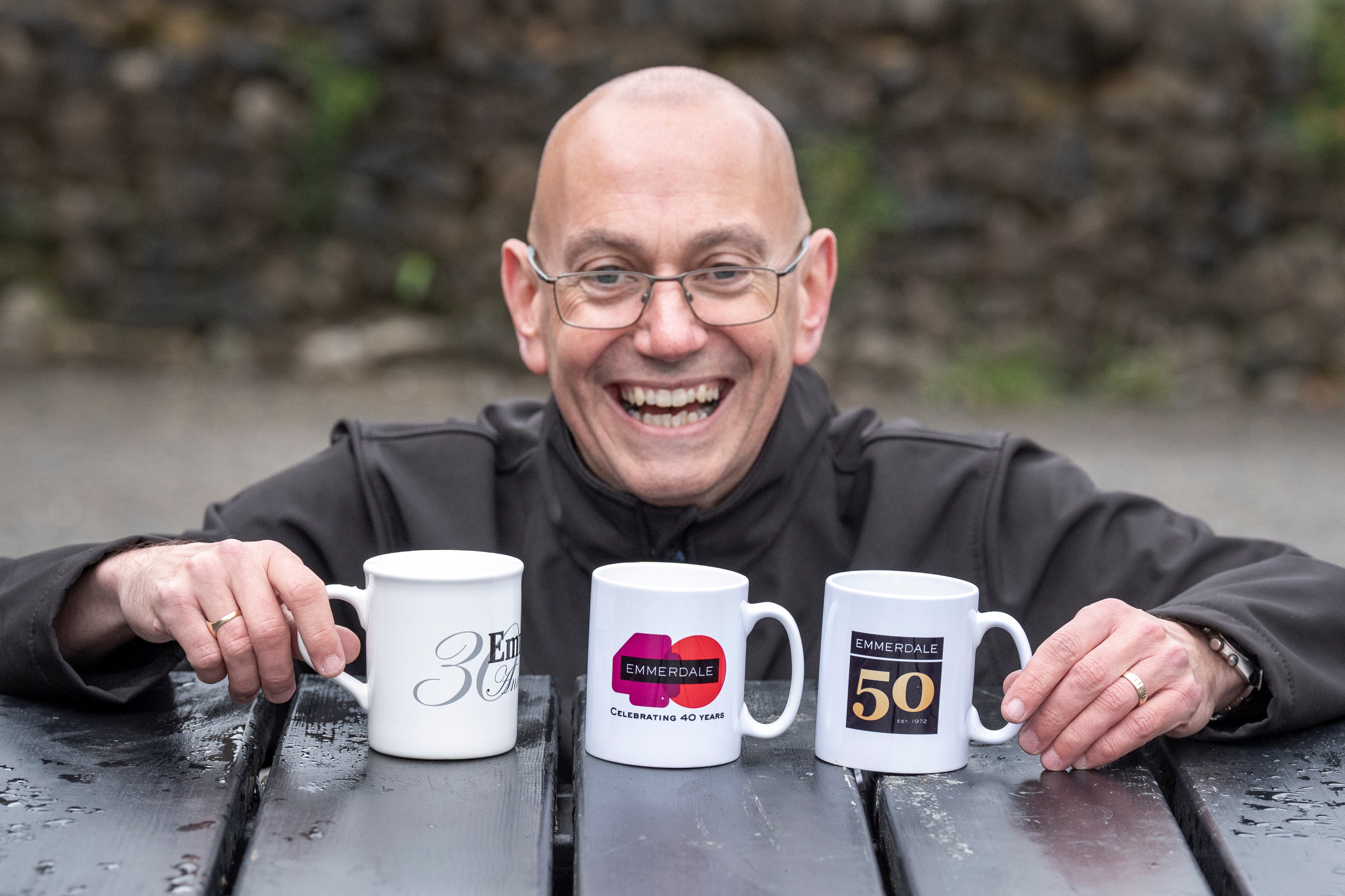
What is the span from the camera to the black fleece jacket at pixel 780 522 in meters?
2.17

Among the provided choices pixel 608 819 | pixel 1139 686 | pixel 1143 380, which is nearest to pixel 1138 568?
pixel 1139 686

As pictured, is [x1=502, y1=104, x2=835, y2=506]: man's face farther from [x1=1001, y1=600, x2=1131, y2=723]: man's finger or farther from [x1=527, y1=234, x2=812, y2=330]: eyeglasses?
[x1=1001, y1=600, x2=1131, y2=723]: man's finger

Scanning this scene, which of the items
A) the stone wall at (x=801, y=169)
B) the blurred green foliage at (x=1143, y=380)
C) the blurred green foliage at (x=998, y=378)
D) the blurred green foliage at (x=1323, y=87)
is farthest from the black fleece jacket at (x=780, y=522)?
the blurred green foliage at (x=1323, y=87)

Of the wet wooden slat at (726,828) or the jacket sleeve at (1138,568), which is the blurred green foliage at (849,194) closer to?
the jacket sleeve at (1138,568)

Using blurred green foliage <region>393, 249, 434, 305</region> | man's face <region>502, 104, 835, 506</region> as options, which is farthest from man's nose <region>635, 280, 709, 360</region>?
blurred green foliage <region>393, 249, 434, 305</region>

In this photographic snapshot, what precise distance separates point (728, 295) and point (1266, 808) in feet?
3.54

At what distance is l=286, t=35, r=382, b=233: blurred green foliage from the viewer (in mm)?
7895

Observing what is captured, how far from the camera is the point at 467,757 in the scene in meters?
1.42

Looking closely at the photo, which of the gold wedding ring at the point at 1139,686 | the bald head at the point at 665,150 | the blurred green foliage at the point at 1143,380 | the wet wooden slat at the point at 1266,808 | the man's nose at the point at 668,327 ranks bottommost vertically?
the blurred green foliage at the point at 1143,380

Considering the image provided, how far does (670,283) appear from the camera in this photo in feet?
6.78

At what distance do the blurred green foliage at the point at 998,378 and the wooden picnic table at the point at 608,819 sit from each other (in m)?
6.25

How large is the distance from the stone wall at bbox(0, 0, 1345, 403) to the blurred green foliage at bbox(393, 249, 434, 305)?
21 mm

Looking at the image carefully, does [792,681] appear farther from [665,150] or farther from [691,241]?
[665,150]

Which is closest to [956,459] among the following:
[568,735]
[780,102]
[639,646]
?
[568,735]
